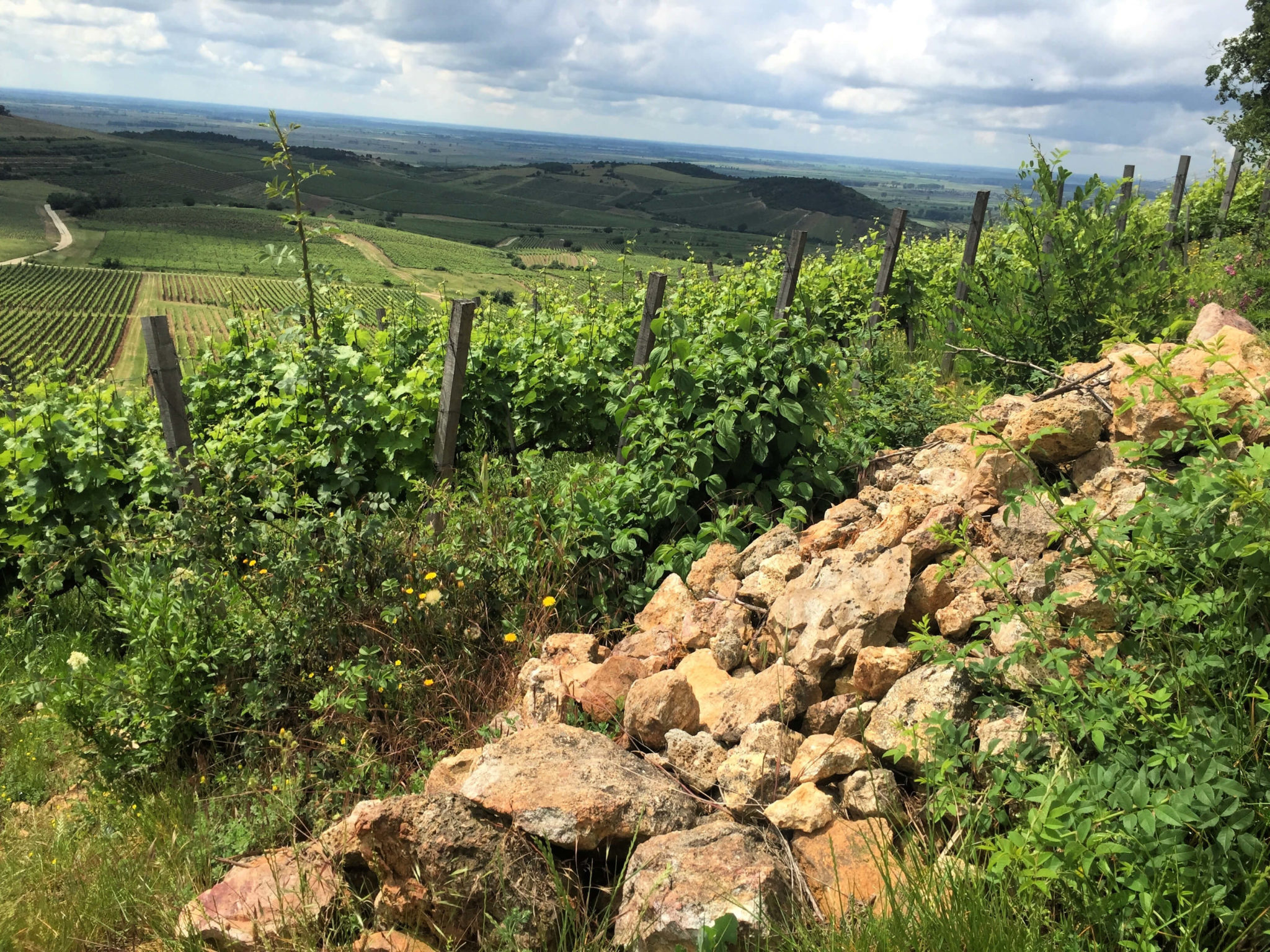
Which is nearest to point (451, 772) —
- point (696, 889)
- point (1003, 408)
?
point (696, 889)

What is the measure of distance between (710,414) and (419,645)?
2205mm

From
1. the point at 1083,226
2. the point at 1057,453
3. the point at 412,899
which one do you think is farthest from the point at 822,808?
the point at 1083,226

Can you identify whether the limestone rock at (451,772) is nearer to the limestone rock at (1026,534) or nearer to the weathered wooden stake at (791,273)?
the limestone rock at (1026,534)

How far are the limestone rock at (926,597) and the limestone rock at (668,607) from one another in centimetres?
111

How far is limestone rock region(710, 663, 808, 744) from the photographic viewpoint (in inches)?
124

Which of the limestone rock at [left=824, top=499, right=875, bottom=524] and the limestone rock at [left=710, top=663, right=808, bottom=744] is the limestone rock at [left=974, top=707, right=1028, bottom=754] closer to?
the limestone rock at [left=710, top=663, right=808, bottom=744]

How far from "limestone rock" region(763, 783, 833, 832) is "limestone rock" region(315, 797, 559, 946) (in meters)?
0.80

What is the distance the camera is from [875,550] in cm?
384

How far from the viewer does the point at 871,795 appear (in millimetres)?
2684

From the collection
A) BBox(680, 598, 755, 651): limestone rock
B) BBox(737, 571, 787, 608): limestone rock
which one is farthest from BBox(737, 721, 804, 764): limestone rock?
BBox(737, 571, 787, 608): limestone rock

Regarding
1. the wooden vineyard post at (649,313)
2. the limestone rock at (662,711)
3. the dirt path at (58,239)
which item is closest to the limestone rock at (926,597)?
the limestone rock at (662,711)

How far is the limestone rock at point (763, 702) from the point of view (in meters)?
3.15

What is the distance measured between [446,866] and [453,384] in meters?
3.94

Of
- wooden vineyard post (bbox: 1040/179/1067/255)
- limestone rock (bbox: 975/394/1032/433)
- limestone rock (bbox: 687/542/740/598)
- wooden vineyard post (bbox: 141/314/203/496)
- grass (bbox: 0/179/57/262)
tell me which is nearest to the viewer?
limestone rock (bbox: 687/542/740/598)
